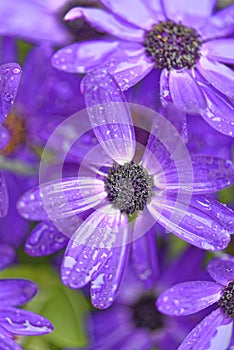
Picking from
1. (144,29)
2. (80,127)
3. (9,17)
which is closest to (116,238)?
(80,127)

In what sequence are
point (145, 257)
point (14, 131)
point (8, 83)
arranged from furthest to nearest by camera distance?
point (14, 131) < point (145, 257) < point (8, 83)

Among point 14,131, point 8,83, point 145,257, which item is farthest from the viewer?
point 14,131

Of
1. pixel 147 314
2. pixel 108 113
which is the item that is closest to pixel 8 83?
pixel 108 113

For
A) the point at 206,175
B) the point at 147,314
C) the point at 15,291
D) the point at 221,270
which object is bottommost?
the point at 147,314

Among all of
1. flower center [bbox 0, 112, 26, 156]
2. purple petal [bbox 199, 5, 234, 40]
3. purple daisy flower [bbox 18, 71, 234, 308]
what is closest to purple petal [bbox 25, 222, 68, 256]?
purple daisy flower [bbox 18, 71, 234, 308]

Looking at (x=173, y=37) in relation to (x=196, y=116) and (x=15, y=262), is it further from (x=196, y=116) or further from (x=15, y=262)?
(x=15, y=262)

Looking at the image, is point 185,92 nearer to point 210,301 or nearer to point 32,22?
point 210,301

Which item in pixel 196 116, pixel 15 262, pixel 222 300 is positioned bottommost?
pixel 15 262
